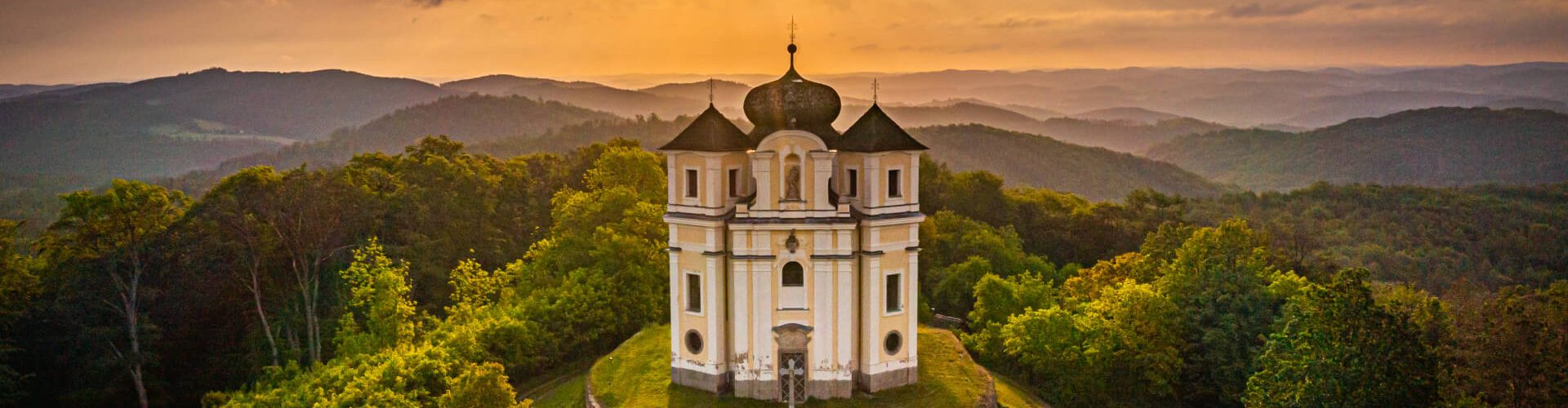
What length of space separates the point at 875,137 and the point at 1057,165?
338ft

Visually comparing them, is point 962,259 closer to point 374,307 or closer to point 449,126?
point 374,307

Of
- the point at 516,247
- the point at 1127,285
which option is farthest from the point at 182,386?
the point at 1127,285

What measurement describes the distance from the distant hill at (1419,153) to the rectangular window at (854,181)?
8788 centimetres

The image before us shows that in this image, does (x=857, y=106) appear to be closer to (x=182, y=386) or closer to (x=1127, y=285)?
(x=1127, y=285)

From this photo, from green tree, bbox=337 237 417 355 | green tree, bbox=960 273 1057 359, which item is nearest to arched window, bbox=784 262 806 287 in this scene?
green tree, bbox=960 273 1057 359

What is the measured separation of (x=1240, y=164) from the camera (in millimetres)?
145375

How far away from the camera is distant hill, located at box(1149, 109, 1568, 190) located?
10819cm

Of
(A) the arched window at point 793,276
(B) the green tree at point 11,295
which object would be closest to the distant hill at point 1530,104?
(A) the arched window at point 793,276

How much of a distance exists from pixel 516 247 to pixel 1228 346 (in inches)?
1408

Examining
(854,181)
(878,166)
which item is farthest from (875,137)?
(854,181)

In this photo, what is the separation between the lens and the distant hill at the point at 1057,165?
4791 inches

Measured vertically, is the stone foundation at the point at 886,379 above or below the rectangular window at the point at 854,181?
below

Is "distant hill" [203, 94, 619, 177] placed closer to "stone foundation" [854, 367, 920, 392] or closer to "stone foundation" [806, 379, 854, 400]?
"stone foundation" [806, 379, 854, 400]

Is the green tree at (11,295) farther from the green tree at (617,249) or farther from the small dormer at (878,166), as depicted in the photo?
the small dormer at (878,166)
